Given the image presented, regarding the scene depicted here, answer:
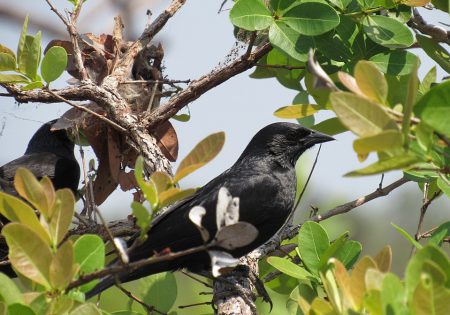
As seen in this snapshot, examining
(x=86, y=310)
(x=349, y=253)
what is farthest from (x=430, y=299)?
(x=349, y=253)

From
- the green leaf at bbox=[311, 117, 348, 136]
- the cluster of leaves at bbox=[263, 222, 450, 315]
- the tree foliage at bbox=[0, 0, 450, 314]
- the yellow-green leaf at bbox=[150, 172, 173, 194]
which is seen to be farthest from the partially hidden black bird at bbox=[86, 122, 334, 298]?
the cluster of leaves at bbox=[263, 222, 450, 315]

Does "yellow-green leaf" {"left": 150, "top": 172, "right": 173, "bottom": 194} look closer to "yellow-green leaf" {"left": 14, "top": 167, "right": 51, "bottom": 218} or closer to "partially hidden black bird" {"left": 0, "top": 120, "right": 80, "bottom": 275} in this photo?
"yellow-green leaf" {"left": 14, "top": 167, "right": 51, "bottom": 218}

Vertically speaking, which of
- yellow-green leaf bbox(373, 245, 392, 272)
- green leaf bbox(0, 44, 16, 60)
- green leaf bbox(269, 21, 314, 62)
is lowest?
yellow-green leaf bbox(373, 245, 392, 272)

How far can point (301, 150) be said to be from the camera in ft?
15.3

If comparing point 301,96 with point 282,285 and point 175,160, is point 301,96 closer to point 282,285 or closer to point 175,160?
point 175,160

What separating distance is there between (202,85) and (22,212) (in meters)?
1.88

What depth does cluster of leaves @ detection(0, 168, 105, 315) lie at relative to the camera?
1.96 m

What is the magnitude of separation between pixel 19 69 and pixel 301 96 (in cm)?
156

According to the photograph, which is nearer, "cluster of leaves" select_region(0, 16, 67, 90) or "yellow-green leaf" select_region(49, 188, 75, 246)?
"yellow-green leaf" select_region(49, 188, 75, 246)

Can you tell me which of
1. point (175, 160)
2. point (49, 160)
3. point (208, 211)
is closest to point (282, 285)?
point (208, 211)

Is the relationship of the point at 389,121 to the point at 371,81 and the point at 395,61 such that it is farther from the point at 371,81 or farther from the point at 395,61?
the point at 395,61

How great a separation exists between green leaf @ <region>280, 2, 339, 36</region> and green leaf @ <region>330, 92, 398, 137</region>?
1566 mm

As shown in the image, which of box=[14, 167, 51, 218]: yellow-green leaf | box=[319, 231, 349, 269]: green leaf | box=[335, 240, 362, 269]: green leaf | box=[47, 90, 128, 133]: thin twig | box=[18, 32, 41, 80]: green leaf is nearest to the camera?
box=[14, 167, 51, 218]: yellow-green leaf

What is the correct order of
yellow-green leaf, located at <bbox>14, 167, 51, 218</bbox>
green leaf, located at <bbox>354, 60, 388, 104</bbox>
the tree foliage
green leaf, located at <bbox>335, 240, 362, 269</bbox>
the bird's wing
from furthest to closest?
the bird's wing < green leaf, located at <bbox>335, 240, 362, 269</bbox> < yellow-green leaf, located at <bbox>14, 167, 51, 218</bbox> < green leaf, located at <bbox>354, 60, 388, 104</bbox> < the tree foliage
